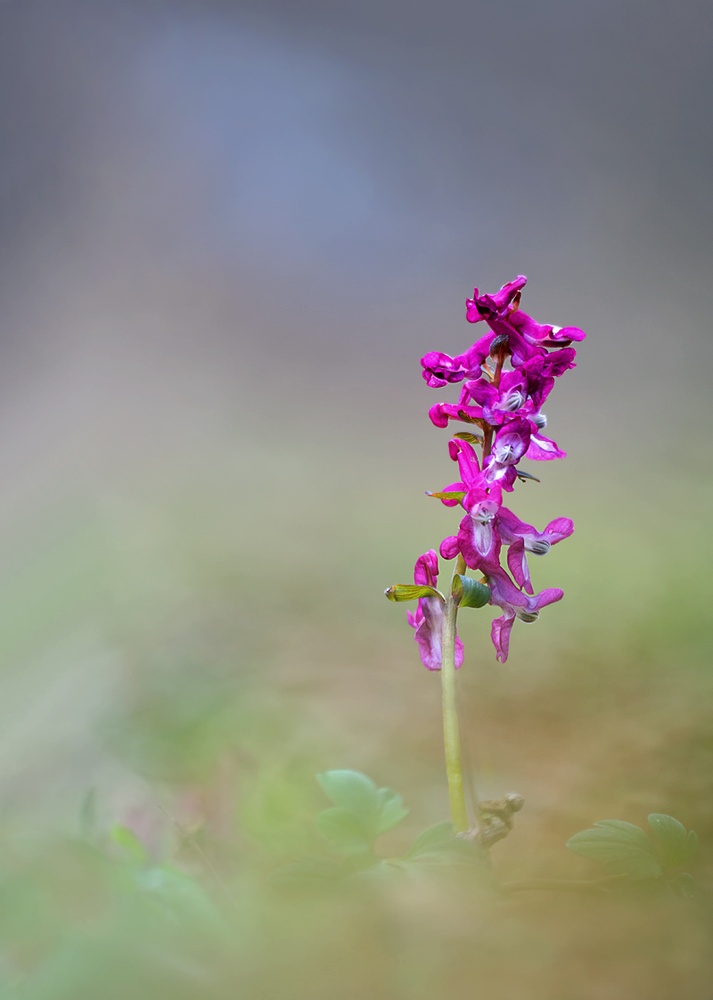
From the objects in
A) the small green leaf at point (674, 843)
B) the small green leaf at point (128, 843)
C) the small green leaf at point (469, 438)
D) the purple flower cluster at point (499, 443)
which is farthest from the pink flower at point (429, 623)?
the small green leaf at point (128, 843)

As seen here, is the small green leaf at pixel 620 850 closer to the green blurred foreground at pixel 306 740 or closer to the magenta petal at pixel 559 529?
the green blurred foreground at pixel 306 740

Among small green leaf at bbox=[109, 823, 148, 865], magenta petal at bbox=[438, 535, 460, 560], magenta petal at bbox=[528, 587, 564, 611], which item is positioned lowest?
small green leaf at bbox=[109, 823, 148, 865]

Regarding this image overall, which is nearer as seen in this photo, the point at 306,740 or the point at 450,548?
the point at 450,548

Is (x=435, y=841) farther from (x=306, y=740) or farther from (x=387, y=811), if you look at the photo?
(x=306, y=740)

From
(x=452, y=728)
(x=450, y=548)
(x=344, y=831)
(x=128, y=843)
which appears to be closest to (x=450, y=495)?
(x=450, y=548)

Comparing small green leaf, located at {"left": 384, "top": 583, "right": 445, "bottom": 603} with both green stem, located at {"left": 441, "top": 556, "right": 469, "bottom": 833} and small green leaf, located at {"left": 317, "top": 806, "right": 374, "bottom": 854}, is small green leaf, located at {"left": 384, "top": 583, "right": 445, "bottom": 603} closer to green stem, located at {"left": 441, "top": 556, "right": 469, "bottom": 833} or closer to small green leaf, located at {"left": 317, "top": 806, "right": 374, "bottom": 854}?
green stem, located at {"left": 441, "top": 556, "right": 469, "bottom": 833}

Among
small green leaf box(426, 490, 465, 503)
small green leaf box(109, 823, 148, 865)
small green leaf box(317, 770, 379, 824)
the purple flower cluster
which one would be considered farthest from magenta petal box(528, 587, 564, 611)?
small green leaf box(109, 823, 148, 865)

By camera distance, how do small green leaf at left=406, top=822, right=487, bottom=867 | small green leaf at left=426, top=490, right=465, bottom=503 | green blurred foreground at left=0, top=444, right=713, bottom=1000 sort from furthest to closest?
small green leaf at left=426, top=490, right=465, bottom=503 < small green leaf at left=406, top=822, right=487, bottom=867 < green blurred foreground at left=0, top=444, right=713, bottom=1000
